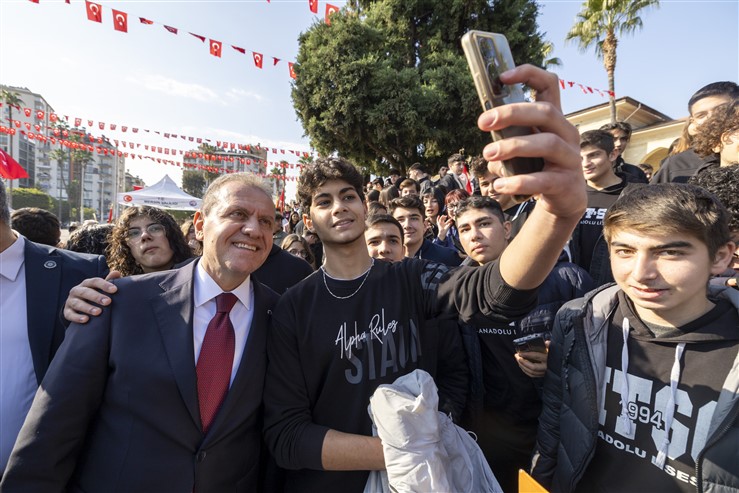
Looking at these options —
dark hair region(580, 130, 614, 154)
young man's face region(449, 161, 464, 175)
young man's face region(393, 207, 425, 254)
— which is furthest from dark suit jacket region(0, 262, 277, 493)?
young man's face region(449, 161, 464, 175)

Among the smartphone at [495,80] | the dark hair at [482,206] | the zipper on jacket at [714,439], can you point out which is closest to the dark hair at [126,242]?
the dark hair at [482,206]

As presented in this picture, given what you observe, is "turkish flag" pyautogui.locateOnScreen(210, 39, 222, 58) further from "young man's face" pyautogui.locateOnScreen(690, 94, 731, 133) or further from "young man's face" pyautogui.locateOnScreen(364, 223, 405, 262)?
"young man's face" pyautogui.locateOnScreen(690, 94, 731, 133)

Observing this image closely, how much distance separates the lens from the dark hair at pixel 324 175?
2.33m

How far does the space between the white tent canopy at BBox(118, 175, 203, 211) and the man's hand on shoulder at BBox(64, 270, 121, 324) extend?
56.9ft

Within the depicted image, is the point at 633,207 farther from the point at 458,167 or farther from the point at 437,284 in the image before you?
the point at 458,167

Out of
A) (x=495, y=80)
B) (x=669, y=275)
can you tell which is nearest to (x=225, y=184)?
(x=495, y=80)

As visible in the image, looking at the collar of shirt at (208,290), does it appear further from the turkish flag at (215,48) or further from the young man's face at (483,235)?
the turkish flag at (215,48)

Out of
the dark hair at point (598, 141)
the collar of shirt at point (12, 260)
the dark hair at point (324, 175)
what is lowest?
the collar of shirt at point (12, 260)

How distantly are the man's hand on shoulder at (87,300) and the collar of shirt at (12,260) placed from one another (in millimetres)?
636

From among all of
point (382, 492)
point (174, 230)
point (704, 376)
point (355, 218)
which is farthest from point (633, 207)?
point (174, 230)

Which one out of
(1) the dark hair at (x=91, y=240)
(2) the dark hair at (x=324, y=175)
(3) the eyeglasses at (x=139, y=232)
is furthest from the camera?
(1) the dark hair at (x=91, y=240)

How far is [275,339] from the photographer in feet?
6.23

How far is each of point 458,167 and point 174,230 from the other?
23.4 ft

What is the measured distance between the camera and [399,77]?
15.7m
